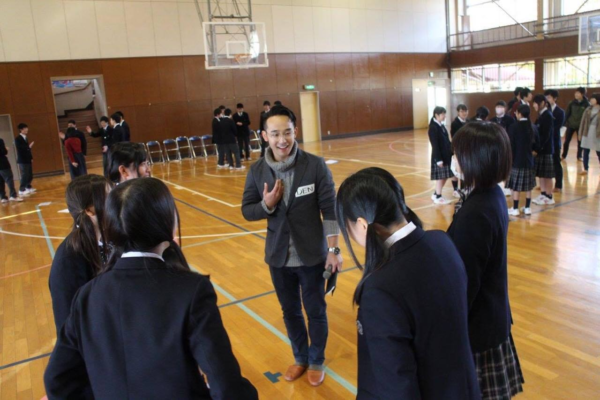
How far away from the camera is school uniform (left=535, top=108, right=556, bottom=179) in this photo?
7074 mm

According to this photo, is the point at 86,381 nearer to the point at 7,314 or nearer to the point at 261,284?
the point at 261,284

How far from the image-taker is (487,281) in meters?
1.97

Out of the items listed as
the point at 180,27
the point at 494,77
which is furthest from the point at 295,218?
the point at 494,77

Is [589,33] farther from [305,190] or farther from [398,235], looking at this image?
[398,235]

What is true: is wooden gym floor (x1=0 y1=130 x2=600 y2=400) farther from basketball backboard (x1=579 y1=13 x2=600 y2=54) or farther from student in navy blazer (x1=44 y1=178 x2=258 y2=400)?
basketball backboard (x1=579 y1=13 x2=600 y2=54)

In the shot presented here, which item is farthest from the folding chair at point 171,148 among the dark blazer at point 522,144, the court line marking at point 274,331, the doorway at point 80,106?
the dark blazer at point 522,144

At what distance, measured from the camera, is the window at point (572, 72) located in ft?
56.6

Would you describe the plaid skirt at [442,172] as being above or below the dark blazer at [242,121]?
below

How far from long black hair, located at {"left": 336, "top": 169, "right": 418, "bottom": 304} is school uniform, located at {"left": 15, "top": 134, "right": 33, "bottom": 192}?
11582 millimetres

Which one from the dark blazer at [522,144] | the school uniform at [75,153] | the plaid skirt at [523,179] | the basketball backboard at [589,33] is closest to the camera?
the dark blazer at [522,144]

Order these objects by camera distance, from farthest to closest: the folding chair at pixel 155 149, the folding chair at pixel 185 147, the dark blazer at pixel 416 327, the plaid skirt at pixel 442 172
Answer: the folding chair at pixel 185 147
the folding chair at pixel 155 149
the plaid skirt at pixel 442 172
the dark blazer at pixel 416 327

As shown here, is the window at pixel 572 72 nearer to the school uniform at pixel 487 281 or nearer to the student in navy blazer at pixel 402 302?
the school uniform at pixel 487 281

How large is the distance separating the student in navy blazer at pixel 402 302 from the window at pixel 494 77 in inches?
803

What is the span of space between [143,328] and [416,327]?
2.46ft
